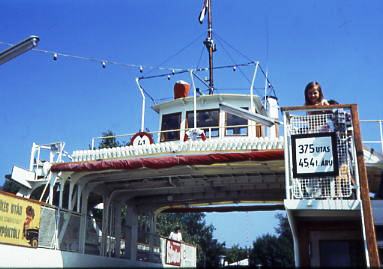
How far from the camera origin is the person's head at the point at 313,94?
1062 cm

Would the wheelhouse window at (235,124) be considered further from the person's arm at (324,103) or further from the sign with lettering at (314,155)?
the sign with lettering at (314,155)

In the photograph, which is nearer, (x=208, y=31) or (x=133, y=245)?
(x=133, y=245)

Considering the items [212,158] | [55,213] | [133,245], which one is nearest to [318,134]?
[212,158]

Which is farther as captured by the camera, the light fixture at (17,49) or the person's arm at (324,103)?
the person's arm at (324,103)

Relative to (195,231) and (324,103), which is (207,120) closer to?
(324,103)

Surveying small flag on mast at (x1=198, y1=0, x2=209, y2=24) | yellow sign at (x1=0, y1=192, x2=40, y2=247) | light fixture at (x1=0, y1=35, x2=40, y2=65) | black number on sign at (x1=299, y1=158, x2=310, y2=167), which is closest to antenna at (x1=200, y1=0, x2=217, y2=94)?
small flag on mast at (x1=198, y1=0, x2=209, y2=24)

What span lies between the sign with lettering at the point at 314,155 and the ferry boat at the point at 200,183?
0.9 inches

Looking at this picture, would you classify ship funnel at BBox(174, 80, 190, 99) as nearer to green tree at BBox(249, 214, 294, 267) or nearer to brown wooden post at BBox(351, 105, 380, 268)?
brown wooden post at BBox(351, 105, 380, 268)

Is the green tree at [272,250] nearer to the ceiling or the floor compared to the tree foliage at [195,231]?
nearer to the floor

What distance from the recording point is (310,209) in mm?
10258

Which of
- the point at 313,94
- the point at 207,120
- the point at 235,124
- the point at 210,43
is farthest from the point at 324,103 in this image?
the point at 210,43

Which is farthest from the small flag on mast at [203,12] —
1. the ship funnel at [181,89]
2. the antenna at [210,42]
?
the ship funnel at [181,89]

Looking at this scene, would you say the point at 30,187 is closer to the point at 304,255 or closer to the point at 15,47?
the point at 15,47

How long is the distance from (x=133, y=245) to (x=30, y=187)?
565cm
